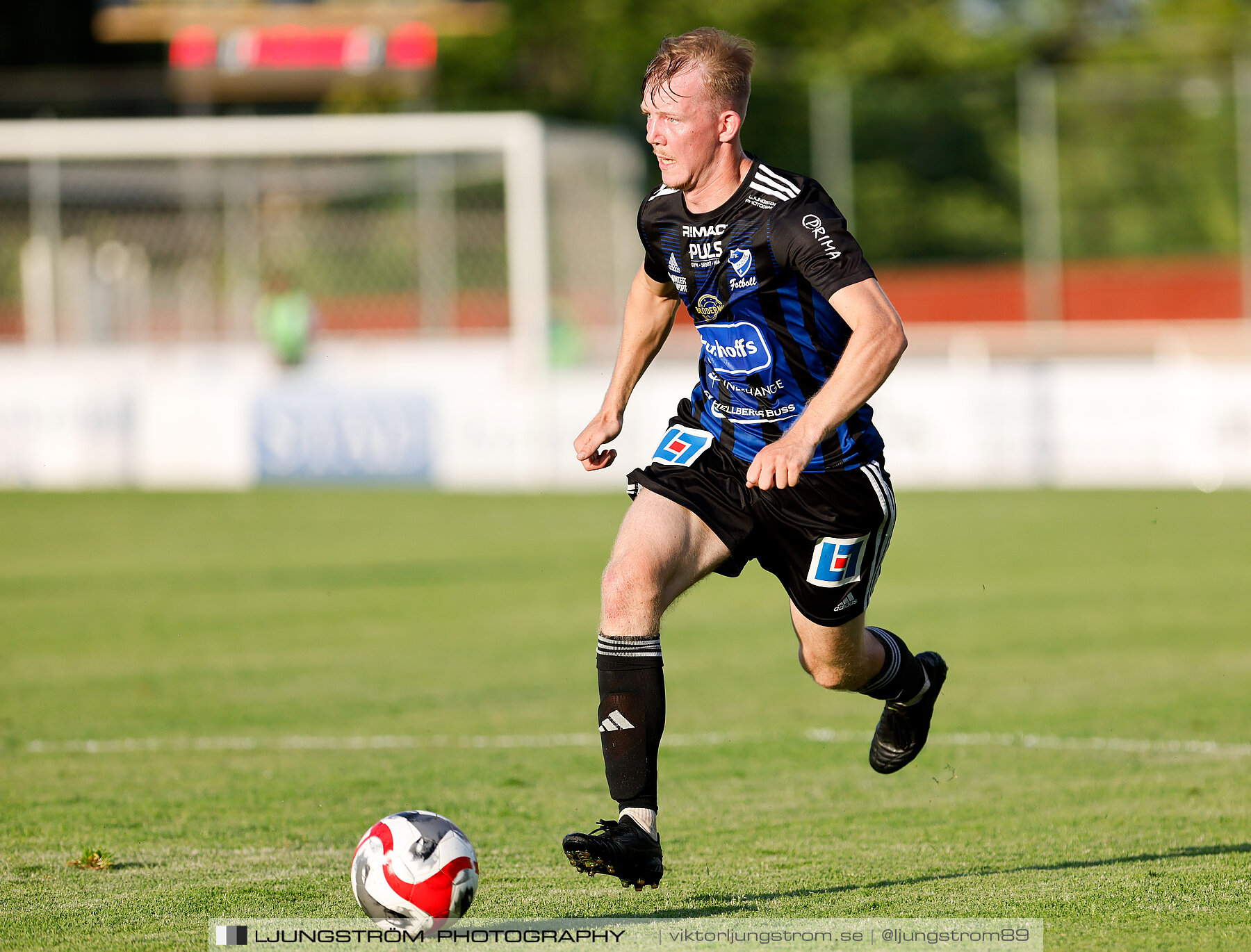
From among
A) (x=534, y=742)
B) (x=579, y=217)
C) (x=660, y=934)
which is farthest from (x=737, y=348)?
(x=579, y=217)

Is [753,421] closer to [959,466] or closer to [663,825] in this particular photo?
[663,825]

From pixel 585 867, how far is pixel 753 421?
1.44 metres

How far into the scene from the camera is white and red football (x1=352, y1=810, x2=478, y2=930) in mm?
4242

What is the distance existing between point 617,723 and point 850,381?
1080 mm

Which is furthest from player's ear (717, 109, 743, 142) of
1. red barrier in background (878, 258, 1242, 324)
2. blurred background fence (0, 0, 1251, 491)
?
red barrier in background (878, 258, 1242, 324)

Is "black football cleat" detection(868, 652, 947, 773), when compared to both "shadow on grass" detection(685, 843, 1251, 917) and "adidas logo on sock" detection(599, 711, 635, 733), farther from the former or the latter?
"adidas logo on sock" detection(599, 711, 635, 733)

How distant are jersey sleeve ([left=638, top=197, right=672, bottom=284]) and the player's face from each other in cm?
21

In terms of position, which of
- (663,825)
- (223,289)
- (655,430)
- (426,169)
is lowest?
(663,825)

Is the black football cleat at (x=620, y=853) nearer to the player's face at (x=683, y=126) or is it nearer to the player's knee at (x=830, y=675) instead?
the player's knee at (x=830, y=675)

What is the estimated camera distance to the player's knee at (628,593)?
4.71 meters

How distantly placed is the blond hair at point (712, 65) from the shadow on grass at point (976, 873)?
212cm

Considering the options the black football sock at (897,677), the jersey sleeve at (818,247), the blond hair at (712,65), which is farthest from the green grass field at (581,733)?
the blond hair at (712,65)

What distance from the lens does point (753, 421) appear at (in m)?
5.09

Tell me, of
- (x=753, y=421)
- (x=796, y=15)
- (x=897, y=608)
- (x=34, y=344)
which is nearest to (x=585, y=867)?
(x=753, y=421)
